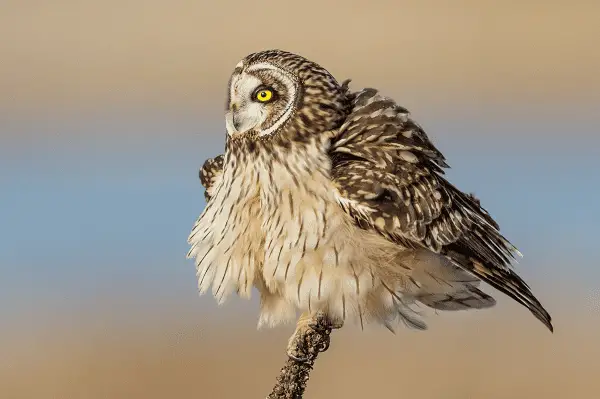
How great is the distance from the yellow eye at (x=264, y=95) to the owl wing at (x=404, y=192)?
35 cm

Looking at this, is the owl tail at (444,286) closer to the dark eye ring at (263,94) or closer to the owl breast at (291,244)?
the owl breast at (291,244)

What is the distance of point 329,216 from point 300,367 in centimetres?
69

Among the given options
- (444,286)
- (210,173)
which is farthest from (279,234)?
(210,173)

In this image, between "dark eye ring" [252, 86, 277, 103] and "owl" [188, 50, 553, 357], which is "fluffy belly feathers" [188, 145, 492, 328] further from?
"dark eye ring" [252, 86, 277, 103]

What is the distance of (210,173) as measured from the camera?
5.51 meters

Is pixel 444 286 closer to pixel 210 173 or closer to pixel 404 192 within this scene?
pixel 404 192

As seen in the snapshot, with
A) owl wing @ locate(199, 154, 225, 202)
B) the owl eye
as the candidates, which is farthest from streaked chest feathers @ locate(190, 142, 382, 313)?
owl wing @ locate(199, 154, 225, 202)

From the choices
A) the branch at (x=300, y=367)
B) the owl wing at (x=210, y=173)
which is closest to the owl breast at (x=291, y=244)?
the branch at (x=300, y=367)

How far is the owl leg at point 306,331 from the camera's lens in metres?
4.37

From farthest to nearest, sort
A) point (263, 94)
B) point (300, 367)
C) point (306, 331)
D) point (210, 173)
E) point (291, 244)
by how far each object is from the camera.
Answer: point (210, 173)
point (263, 94)
point (291, 244)
point (306, 331)
point (300, 367)

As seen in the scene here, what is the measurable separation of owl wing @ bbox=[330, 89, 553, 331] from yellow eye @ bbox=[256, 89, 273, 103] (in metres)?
0.35

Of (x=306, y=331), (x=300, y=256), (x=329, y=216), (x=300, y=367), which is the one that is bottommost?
(x=300, y=367)

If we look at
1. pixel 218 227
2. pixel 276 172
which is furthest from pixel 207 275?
pixel 276 172

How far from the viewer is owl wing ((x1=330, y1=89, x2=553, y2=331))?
474 cm
